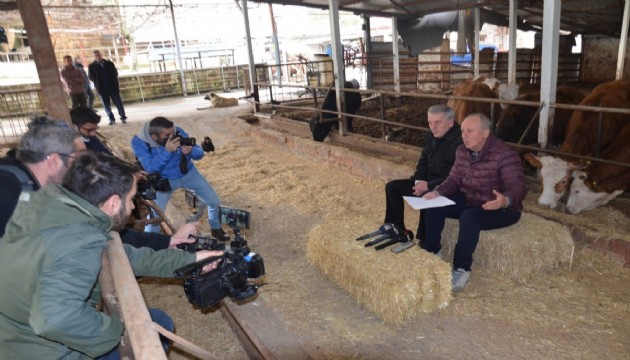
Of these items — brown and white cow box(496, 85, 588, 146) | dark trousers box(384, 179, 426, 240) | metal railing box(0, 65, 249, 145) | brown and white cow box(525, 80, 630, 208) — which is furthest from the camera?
metal railing box(0, 65, 249, 145)

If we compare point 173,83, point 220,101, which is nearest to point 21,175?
point 220,101

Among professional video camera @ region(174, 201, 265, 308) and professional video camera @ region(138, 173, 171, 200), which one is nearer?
professional video camera @ region(174, 201, 265, 308)

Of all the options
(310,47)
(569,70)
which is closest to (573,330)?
(569,70)

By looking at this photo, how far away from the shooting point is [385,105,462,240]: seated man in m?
3.68

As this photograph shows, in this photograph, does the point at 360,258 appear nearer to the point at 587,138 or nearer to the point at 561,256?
the point at 561,256

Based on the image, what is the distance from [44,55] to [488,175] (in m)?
4.00

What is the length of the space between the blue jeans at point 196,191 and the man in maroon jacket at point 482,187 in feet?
7.43

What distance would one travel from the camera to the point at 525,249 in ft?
10.4

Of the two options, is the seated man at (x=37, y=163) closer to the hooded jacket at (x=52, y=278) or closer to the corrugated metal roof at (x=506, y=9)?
the hooded jacket at (x=52, y=278)

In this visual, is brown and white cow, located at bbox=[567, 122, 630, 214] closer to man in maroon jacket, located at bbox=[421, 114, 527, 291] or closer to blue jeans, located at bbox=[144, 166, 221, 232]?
man in maroon jacket, located at bbox=[421, 114, 527, 291]

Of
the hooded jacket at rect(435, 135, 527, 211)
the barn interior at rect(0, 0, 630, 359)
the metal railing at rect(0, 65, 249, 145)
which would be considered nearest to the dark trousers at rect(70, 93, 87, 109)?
the metal railing at rect(0, 65, 249, 145)

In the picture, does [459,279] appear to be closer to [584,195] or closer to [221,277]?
[221,277]

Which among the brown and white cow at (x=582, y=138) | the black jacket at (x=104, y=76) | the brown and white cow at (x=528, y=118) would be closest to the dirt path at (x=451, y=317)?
the brown and white cow at (x=582, y=138)

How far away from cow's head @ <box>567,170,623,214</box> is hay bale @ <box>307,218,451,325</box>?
2311mm
